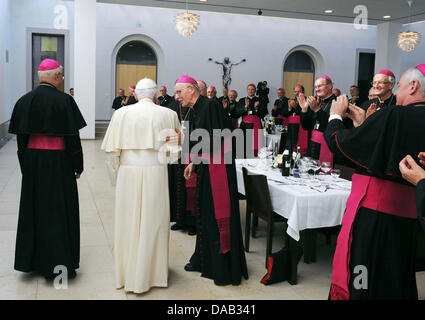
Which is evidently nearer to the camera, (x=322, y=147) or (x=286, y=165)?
(x=286, y=165)

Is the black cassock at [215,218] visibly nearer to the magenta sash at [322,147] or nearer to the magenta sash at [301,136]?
the magenta sash at [322,147]

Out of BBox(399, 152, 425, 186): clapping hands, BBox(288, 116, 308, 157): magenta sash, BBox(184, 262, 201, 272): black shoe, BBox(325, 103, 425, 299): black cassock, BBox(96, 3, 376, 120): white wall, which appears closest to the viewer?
BBox(399, 152, 425, 186): clapping hands

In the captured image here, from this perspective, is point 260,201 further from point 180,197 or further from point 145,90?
point 145,90

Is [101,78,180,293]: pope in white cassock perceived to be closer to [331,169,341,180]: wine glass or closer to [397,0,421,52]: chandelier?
[331,169,341,180]: wine glass

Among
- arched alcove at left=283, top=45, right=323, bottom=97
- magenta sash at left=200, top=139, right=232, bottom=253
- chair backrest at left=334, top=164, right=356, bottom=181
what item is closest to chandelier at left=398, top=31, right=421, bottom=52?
arched alcove at left=283, top=45, right=323, bottom=97

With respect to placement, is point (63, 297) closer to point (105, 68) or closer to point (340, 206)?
point (340, 206)

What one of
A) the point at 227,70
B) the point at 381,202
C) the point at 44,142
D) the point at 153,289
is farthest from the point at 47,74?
the point at 227,70

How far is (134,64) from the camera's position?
52.7 ft

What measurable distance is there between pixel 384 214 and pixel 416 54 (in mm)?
17704

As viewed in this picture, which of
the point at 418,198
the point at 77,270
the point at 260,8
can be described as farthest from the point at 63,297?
the point at 260,8

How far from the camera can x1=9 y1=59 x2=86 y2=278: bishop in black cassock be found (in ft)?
11.3

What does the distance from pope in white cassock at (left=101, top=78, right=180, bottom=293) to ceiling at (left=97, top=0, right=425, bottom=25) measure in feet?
35.6

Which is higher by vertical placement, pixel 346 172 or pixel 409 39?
pixel 409 39

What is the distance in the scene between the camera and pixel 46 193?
11.4 feet
